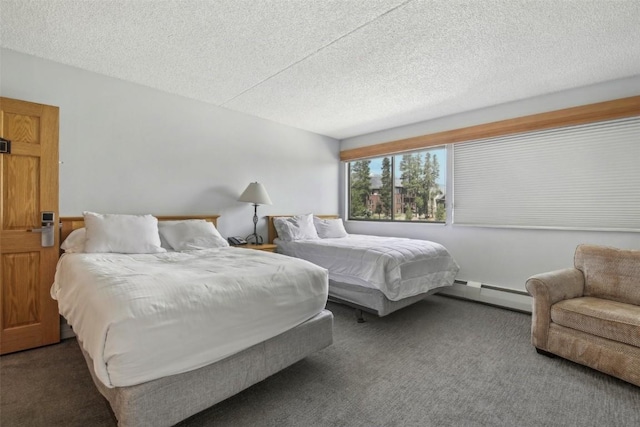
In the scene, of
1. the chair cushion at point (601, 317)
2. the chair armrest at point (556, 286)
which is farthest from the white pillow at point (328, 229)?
the chair cushion at point (601, 317)

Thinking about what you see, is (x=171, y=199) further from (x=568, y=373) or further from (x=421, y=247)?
(x=568, y=373)

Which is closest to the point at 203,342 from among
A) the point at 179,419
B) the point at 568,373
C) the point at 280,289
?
the point at 179,419

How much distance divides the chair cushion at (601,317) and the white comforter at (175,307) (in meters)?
1.89

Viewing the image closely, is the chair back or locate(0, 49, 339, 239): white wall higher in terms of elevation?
locate(0, 49, 339, 239): white wall

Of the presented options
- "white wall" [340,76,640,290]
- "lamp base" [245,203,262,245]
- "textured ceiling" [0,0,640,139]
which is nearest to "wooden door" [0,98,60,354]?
"textured ceiling" [0,0,640,139]

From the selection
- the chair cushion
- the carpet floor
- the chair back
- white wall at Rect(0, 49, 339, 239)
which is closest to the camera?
the carpet floor

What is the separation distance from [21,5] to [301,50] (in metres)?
1.97

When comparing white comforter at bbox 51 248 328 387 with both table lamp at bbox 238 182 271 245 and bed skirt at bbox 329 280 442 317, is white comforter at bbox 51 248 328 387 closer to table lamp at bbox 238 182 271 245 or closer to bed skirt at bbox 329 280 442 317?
bed skirt at bbox 329 280 442 317

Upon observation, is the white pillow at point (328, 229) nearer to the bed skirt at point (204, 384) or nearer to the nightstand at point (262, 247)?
the nightstand at point (262, 247)

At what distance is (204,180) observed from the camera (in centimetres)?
Answer: 386

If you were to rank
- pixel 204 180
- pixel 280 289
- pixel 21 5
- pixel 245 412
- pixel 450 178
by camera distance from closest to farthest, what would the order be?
pixel 245 412, pixel 280 289, pixel 21 5, pixel 204 180, pixel 450 178

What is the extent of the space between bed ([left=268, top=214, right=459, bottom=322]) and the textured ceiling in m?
1.82

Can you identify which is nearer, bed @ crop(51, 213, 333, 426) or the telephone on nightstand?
bed @ crop(51, 213, 333, 426)

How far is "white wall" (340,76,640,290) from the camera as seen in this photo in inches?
122
